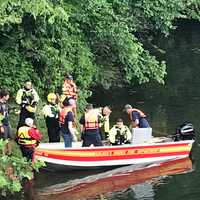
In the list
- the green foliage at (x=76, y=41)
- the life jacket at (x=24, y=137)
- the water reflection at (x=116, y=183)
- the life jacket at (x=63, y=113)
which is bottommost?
the water reflection at (x=116, y=183)

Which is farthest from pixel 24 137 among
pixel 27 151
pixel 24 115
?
pixel 24 115

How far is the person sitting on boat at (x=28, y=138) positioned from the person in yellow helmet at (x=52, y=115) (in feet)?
4.21

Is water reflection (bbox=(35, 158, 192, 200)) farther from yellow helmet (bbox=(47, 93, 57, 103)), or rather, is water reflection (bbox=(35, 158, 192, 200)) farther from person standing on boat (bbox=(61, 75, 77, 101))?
person standing on boat (bbox=(61, 75, 77, 101))

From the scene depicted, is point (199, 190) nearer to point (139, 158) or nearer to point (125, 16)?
point (139, 158)

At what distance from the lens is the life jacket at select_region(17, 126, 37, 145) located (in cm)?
1529

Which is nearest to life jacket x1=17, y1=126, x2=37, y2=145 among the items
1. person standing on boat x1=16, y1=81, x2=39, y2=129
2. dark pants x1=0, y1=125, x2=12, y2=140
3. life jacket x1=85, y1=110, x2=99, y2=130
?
dark pants x1=0, y1=125, x2=12, y2=140

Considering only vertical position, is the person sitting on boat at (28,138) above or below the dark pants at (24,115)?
below

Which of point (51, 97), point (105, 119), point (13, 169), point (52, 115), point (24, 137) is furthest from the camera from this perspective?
point (105, 119)

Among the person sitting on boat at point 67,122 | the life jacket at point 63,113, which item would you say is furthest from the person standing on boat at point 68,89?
the life jacket at point 63,113

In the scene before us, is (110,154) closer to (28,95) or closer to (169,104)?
(28,95)

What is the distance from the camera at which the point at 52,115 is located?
658 inches

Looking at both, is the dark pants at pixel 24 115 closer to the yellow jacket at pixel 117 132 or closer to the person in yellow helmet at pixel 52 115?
the person in yellow helmet at pixel 52 115

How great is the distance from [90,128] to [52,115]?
3.42 feet

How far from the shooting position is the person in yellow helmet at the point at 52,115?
16656 millimetres
